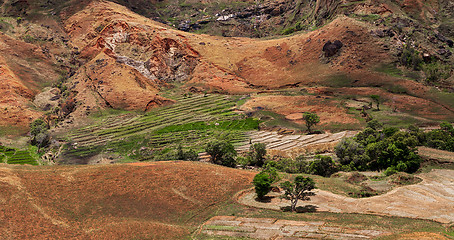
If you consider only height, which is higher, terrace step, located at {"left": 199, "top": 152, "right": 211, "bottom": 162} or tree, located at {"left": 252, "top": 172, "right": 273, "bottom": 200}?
tree, located at {"left": 252, "top": 172, "right": 273, "bottom": 200}

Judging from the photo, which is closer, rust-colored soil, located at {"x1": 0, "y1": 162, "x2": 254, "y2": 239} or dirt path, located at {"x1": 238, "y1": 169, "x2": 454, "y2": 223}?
rust-colored soil, located at {"x1": 0, "y1": 162, "x2": 254, "y2": 239}

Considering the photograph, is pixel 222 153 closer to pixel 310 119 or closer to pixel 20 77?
pixel 310 119

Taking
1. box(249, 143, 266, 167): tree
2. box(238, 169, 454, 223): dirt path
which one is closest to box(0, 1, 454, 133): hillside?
box(249, 143, 266, 167): tree

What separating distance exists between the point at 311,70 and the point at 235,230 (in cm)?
7938

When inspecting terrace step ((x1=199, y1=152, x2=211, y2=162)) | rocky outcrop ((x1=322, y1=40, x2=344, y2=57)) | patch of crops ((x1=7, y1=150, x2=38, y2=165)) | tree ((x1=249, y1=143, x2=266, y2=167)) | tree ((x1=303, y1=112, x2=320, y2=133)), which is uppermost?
rocky outcrop ((x1=322, y1=40, x2=344, y2=57))

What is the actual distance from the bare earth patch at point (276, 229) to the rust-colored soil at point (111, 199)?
117 inches

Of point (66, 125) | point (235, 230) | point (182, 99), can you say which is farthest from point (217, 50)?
point (235, 230)

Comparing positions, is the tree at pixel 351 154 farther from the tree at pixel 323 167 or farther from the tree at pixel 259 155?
the tree at pixel 259 155

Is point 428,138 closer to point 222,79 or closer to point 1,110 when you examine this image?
point 222,79

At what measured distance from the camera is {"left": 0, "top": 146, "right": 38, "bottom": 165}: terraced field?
68.9 metres

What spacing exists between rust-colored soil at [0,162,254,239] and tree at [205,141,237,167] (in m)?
13.2

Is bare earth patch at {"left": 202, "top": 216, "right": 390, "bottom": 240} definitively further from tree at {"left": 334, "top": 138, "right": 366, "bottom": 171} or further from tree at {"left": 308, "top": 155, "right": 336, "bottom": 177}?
tree at {"left": 334, "top": 138, "right": 366, "bottom": 171}

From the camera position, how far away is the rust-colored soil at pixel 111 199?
32375 mm

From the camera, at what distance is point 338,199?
132 feet
